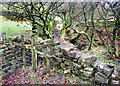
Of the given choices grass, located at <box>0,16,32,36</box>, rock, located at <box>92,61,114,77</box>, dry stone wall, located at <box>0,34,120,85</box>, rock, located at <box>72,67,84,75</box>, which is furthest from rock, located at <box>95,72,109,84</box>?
grass, located at <box>0,16,32,36</box>

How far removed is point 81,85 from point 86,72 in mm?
652

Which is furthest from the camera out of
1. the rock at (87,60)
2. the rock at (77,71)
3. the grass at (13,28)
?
the grass at (13,28)

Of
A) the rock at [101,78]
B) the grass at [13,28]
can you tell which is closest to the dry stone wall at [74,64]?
the rock at [101,78]

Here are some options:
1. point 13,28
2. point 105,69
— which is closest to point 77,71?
point 105,69

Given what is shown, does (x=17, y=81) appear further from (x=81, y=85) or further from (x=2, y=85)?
(x=81, y=85)

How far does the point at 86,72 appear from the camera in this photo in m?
4.45

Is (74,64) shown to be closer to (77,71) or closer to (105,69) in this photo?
(77,71)

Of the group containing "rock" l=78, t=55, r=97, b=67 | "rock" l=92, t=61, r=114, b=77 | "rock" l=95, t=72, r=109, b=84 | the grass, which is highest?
the grass

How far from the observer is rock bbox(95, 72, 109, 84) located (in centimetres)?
385

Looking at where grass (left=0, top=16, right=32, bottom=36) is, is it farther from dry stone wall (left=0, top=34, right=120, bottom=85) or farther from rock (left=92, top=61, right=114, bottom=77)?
rock (left=92, top=61, right=114, bottom=77)

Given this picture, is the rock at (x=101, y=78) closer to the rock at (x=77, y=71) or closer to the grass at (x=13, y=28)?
the rock at (x=77, y=71)

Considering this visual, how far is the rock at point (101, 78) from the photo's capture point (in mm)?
3845

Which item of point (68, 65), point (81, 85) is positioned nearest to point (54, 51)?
point (68, 65)

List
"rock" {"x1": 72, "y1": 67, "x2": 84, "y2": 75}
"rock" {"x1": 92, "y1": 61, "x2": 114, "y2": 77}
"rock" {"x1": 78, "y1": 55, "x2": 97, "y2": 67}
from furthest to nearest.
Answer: "rock" {"x1": 72, "y1": 67, "x2": 84, "y2": 75}
"rock" {"x1": 78, "y1": 55, "x2": 97, "y2": 67}
"rock" {"x1": 92, "y1": 61, "x2": 114, "y2": 77}
